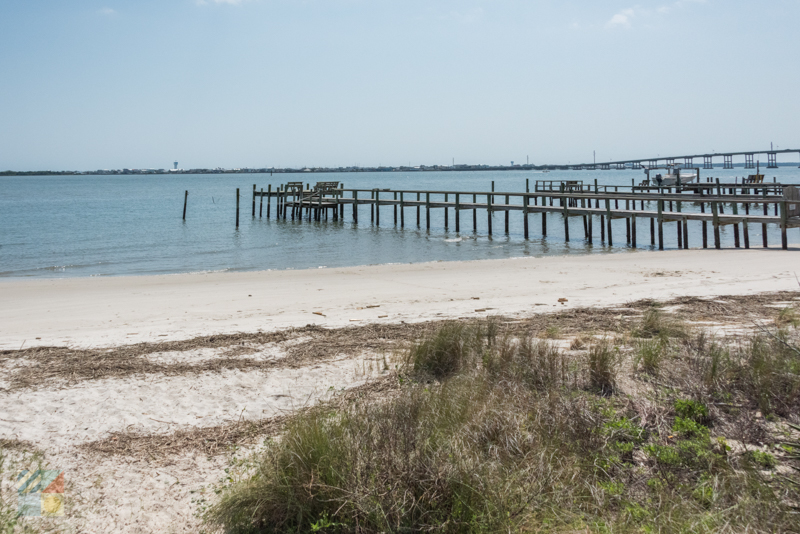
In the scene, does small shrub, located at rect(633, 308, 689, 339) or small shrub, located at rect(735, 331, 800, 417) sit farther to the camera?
small shrub, located at rect(633, 308, 689, 339)

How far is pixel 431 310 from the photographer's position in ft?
31.6

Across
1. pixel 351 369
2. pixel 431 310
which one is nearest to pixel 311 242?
pixel 431 310

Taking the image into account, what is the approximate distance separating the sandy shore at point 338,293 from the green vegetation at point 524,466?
438 centimetres

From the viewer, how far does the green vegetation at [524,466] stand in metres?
3.14

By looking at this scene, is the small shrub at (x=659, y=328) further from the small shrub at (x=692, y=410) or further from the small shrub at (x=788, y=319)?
the small shrub at (x=692, y=410)

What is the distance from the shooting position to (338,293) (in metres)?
11.9

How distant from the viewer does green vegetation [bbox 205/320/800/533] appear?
3141mm

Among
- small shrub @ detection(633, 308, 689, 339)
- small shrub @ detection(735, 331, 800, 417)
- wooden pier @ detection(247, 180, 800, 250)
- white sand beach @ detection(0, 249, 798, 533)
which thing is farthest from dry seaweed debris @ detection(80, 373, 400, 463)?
wooden pier @ detection(247, 180, 800, 250)

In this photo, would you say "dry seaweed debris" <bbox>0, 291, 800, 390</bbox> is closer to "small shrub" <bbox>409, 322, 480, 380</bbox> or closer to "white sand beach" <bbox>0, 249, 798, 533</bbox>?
"white sand beach" <bbox>0, 249, 798, 533</bbox>

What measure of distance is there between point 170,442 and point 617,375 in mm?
3662

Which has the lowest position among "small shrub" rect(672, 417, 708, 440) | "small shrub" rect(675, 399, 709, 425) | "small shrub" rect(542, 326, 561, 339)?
"small shrub" rect(672, 417, 708, 440)

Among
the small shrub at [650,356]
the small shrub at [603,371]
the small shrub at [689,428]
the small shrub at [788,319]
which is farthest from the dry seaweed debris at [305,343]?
the small shrub at [689,428]

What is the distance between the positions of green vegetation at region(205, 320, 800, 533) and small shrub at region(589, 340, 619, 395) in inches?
3.7

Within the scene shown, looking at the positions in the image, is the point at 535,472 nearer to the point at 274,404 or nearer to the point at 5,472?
the point at 274,404
